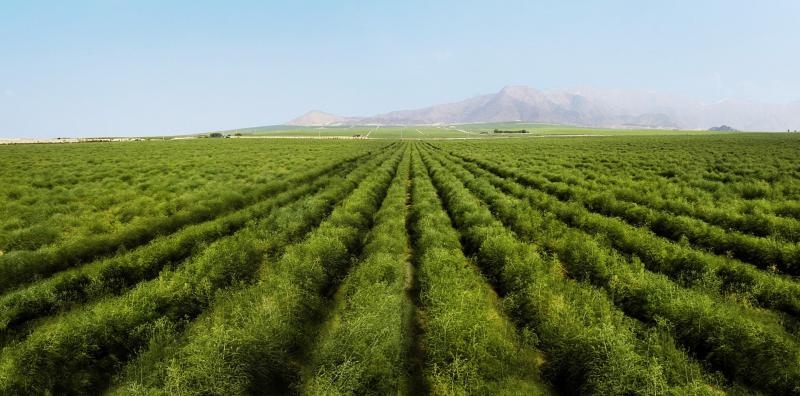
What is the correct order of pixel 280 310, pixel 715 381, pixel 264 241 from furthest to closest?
pixel 264 241 → pixel 280 310 → pixel 715 381

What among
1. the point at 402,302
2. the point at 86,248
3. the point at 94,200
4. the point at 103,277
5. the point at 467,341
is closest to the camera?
the point at 467,341

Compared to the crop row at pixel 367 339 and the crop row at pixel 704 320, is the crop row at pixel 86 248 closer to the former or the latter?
the crop row at pixel 367 339

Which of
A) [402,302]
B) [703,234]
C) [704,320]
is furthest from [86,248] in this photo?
[703,234]

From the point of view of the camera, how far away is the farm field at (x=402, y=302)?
5641 mm

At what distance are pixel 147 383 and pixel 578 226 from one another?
14749 mm

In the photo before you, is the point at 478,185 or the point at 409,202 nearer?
the point at 409,202

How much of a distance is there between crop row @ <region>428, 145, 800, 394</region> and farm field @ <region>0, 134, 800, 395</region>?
0.04 meters

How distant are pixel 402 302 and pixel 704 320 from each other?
21.3 feet

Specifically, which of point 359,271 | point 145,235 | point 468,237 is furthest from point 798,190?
point 145,235

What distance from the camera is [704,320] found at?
657 centimetres

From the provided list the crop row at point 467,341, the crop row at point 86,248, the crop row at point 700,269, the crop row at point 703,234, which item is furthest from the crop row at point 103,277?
the crop row at point 703,234

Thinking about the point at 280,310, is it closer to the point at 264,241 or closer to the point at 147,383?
the point at 147,383

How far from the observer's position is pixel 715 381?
5645 millimetres

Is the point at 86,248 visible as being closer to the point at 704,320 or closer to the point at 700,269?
the point at 704,320
